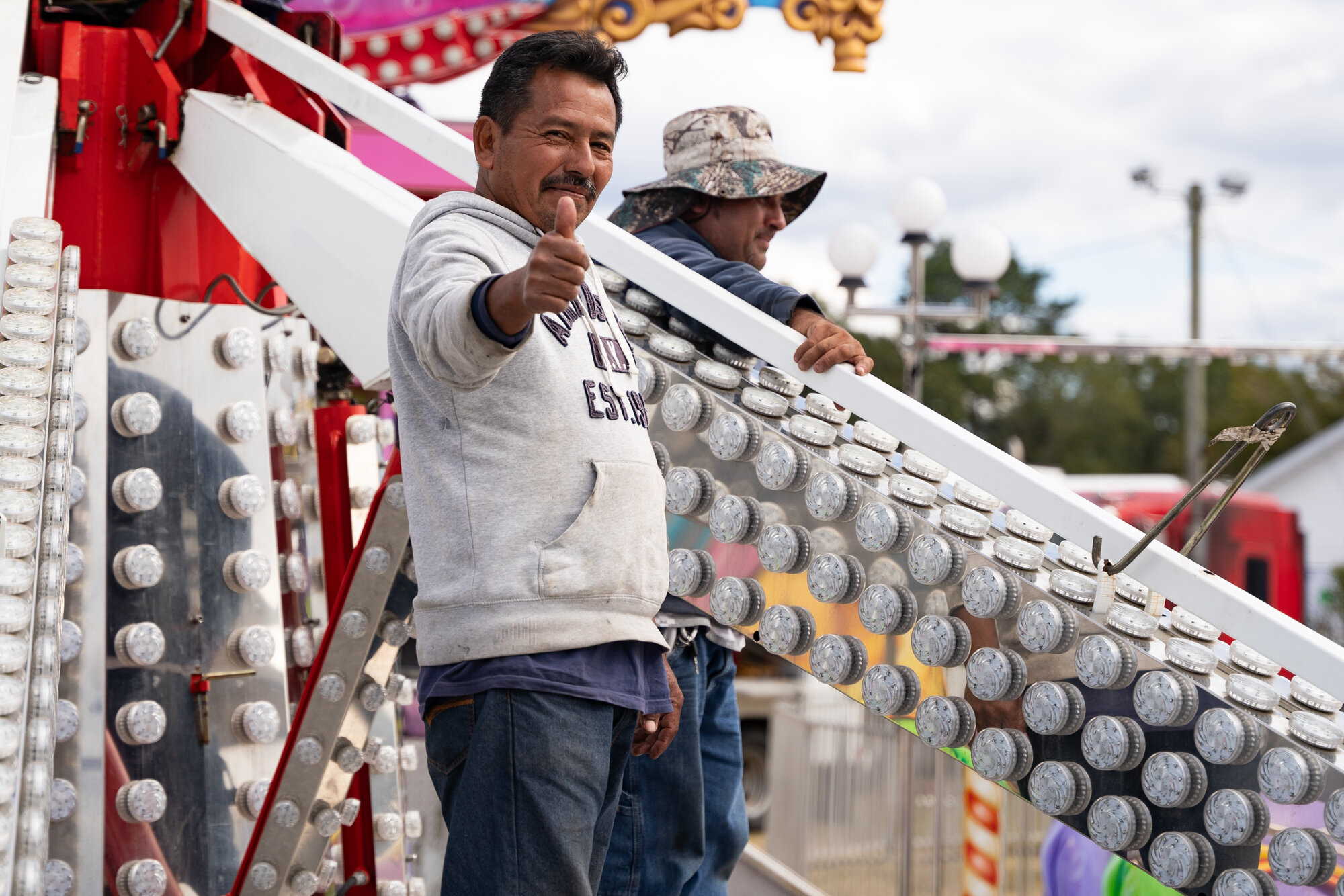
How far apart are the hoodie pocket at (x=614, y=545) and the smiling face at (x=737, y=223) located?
4.02ft

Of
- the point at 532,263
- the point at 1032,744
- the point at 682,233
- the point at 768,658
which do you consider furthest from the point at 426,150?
the point at 768,658

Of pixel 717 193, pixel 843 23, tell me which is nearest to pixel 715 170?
pixel 717 193

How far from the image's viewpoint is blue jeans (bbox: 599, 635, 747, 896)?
7.45 feet

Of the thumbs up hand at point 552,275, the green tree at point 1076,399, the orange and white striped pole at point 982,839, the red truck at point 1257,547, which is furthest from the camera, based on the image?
the green tree at point 1076,399

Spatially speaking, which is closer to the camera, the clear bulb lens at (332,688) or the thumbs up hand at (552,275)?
the thumbs up hand at (552,275)

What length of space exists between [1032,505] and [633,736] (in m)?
0.81

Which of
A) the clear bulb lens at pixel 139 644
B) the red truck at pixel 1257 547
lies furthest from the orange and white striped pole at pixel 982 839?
the red truck at pixel 1257 547

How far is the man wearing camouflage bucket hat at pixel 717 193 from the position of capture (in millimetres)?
2869

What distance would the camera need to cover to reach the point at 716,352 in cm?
262

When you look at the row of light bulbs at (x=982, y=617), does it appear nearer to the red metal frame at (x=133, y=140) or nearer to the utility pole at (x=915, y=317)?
the red metal frame at (x=133, y=140)

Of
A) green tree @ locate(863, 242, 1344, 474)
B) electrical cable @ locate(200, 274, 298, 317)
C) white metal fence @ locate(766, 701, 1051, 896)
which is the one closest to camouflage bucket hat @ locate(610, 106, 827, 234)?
electrical cable @ locate(200, 274, 298, 317)

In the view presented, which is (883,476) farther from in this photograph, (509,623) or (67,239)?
(67,239)

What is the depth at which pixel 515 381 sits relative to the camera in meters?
1.72

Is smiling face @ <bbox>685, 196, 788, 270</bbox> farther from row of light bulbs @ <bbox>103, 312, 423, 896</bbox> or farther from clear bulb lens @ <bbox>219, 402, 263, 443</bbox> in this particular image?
clear bulb lens @ <bbox>219, 402, 263, 443</bbox>
